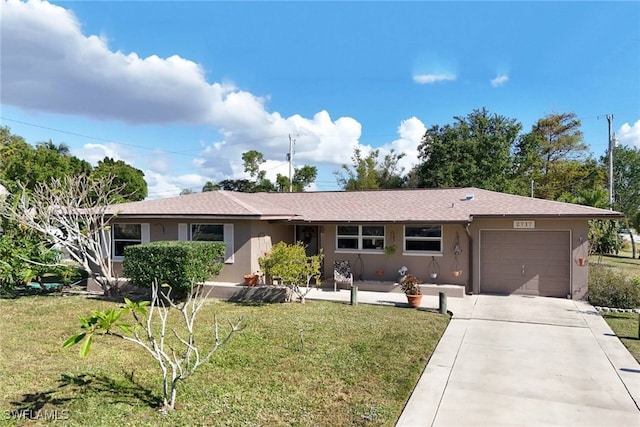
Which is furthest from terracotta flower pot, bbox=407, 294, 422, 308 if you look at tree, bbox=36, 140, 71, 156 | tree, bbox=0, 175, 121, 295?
tree, bbox=36, 140, 71, 156

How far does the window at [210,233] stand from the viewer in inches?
566

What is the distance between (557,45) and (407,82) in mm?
8772

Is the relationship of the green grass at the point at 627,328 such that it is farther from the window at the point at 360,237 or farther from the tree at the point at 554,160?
the tree at the point at 554,160

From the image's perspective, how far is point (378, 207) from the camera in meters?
16.1

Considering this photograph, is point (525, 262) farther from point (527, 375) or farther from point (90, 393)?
point (90, 393)

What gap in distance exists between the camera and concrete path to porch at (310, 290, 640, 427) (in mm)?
5117

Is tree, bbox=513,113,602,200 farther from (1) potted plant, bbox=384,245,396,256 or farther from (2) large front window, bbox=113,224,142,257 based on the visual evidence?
(2) large front window, bbox=113,224,142,257

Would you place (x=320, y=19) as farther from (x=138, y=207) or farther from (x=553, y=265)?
(x=553, y=265)

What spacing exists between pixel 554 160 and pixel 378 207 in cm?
3058

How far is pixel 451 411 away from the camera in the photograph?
5242 millimetres

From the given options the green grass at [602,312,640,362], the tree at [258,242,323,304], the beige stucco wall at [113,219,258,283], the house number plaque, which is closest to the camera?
the green grass at [602,312,640,362]

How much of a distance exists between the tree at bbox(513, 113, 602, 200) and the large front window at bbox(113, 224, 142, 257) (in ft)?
95.5

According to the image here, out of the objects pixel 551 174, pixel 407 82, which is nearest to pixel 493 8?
pixel 407 82

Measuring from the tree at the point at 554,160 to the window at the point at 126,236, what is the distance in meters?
29.0
